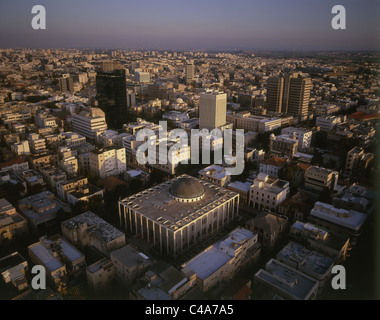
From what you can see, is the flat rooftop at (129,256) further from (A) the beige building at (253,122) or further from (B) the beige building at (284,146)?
(A) the beige building at (253,122)

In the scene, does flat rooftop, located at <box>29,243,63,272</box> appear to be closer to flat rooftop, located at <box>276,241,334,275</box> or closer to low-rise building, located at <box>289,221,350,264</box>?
flat rooftop, located at <box>276,241,334,275</box>

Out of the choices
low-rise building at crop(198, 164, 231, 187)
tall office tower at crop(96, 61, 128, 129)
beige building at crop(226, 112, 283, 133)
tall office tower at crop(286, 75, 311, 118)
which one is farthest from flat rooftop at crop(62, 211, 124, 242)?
tall office tower at crop(286, 75, 311, 118)

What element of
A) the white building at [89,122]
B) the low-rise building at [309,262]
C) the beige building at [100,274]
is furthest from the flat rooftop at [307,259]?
the white building at [89,122]

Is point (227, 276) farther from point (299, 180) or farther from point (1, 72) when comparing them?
point (1, 72)

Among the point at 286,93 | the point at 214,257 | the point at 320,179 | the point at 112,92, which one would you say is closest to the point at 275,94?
the point at 286,93

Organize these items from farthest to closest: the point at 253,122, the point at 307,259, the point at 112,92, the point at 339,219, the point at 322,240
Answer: the point at 253,122 → the point at 112,92 → the point at 339,219 → the point at 322,240 → the point at 307,259

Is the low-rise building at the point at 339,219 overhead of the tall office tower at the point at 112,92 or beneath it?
beneath

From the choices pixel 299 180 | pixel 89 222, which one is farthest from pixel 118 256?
pixel 299 180

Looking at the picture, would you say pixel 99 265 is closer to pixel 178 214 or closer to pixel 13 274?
pixel 13 274
